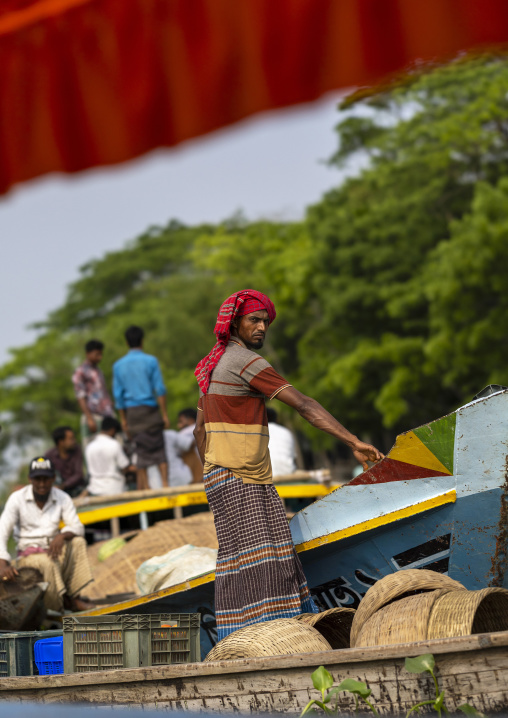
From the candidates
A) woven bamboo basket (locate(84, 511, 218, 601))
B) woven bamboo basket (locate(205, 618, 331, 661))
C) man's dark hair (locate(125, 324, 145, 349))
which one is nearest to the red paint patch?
woven bamboo basket (locate(205, 618, 331, 661))

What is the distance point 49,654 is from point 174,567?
111 cm

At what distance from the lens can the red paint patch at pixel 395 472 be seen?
4809 mm

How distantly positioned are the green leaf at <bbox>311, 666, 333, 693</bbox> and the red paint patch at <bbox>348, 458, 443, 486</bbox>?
→ 4.20ft

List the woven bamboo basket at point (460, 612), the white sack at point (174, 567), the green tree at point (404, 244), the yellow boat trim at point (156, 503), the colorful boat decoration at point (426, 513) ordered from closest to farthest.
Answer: the woven bamboo basket at point (460, 612) → the colorful boat decoration at point (426, 513) → the white sack at point (174, 567) → the yellow boat trim at point (156, 503) → the green tree at point (404, 244)

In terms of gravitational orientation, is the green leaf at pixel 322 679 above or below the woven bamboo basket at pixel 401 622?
below

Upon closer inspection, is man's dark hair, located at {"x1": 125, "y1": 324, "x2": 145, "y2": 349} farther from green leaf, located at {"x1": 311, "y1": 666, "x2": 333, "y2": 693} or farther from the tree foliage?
the tree foliage

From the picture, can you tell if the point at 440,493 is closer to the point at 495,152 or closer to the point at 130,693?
the point at 130,693

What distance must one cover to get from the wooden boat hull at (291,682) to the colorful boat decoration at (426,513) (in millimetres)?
980

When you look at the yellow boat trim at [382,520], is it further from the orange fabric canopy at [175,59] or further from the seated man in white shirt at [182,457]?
the seated man in white shirt at [182,457]

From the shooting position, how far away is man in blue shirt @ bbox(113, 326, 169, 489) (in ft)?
30.3

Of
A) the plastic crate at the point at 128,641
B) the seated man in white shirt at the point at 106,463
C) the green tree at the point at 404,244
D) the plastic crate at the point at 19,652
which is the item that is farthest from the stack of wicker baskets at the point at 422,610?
the green tree at the point at 404,244

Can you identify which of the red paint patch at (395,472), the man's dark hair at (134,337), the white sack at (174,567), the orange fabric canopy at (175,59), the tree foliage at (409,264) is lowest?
the white sack at (174,567)

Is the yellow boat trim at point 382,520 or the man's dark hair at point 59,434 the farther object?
the man's dark hair at point 59,434

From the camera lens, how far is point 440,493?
4.77m
